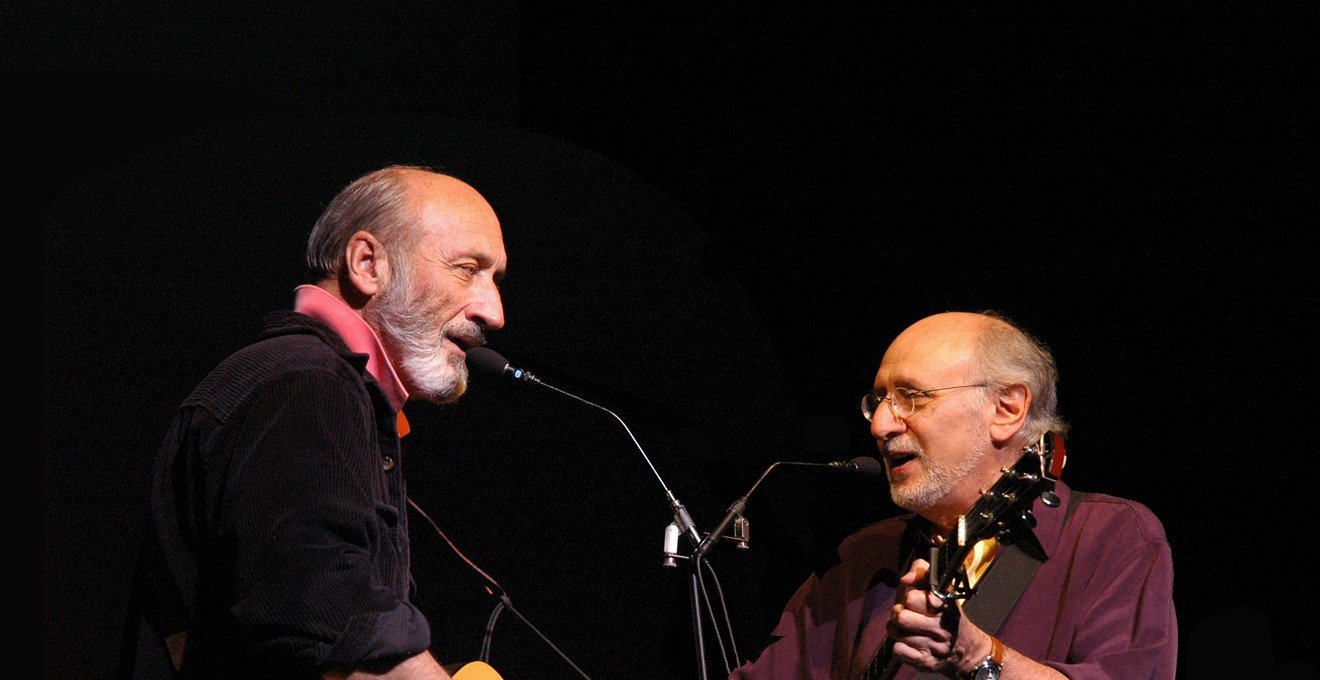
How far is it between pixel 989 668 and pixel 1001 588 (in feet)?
1.49

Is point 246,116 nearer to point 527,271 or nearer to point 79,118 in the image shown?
point 79,118

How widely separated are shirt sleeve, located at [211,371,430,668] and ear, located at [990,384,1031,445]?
1.88 meters

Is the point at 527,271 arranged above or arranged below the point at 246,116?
below

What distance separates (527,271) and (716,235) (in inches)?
24.7

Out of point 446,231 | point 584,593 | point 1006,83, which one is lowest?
point 584,593

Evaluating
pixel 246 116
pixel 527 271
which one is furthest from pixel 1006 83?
pixel 246 116

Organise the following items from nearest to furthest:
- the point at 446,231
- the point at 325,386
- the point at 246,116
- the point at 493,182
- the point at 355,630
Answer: the point at 355,630 < the point at 325,386 < the point at 446,231 < the point at 246,116 < the point at 493,182

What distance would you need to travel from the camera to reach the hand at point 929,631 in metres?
2.28

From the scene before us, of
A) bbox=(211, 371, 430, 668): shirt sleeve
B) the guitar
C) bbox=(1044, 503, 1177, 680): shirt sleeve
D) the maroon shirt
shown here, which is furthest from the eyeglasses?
bbox=(211, 371, 430, 668): shirt sleeve

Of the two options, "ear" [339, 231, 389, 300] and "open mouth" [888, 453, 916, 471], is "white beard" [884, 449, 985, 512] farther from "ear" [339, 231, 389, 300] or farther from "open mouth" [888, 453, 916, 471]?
"ear" [339, 231, 389, 300]

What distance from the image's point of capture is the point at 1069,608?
2.73 meters

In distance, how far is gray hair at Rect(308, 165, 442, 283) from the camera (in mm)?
2277

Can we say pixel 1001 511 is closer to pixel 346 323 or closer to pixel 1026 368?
pixel 1026 368

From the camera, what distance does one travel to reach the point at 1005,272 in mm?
3387
